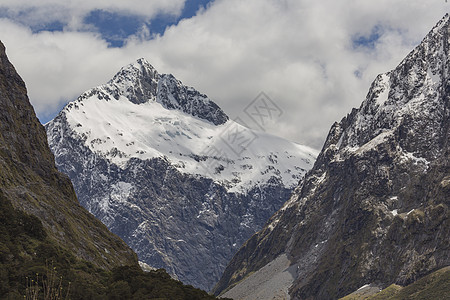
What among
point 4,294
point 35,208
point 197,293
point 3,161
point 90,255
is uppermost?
point 3,161

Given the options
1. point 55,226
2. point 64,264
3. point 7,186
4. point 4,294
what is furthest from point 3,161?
point 4,294

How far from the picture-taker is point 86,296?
118 m

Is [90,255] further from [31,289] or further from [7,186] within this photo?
[31,289]

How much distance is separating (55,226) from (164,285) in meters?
61.5

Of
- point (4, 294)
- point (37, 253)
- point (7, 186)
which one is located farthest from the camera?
point (7, 186)

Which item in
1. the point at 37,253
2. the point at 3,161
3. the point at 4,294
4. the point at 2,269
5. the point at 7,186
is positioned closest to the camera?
the point at 4,294

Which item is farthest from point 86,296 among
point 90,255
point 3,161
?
point 3,161

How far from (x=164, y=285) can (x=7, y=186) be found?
6976 cm

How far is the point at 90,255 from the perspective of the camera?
188750mm

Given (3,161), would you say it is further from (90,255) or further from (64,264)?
(64,264)

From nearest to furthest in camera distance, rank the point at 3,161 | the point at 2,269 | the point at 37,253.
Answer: the point at 2,269 → the point at 37,253 → the point at 3,161

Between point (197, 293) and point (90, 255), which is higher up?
point (90, 255)

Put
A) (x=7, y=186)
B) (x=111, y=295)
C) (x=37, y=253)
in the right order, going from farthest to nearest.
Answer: (x=7, y=186), (x=37, y=253), (x=111, y=295)

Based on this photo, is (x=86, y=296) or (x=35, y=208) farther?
(x=35, y=208)
